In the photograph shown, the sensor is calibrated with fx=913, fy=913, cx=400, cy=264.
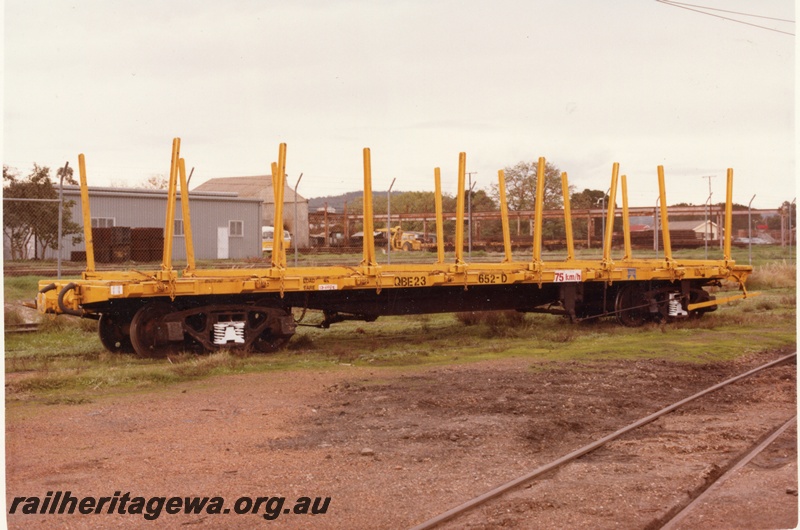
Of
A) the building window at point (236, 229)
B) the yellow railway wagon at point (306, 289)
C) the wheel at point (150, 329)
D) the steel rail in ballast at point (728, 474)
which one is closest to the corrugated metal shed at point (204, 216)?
the building window at point (236, 229)

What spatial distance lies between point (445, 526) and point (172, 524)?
1.71m

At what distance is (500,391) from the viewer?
390 inches

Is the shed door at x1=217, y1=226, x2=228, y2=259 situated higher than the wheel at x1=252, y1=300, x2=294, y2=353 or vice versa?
the shed door at x1=217, y1=226, x2=228, y2=259

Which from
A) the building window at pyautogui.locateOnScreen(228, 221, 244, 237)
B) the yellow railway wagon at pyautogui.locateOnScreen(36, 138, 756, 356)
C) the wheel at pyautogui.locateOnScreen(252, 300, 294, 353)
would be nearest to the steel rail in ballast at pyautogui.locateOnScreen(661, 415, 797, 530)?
the yellow railway wagon at pyautogui.locateOnScreen(36, 138, 756, 356)

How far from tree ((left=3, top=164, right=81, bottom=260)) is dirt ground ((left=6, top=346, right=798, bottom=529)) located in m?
4.50

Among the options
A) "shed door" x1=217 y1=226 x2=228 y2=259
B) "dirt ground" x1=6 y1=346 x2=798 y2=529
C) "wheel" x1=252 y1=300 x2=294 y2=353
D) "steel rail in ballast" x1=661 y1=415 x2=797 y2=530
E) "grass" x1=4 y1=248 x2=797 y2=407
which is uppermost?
"shed door" x1=217 y1=226 x2=228 y2=259

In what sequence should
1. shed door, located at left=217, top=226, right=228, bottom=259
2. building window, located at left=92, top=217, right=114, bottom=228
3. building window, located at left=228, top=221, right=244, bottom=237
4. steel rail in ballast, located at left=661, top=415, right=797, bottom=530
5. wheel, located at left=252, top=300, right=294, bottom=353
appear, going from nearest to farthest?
1. steel rail in ballast, located at left=661, top=415, right=797, bottom=530
2. wheel, located at left=252, top=300, right=294, bottom=353
3. building window, located at left=92, top=217, right=114, bottom=228
4. shed door, located at left=217, top=226, right=228, bottom=259
5. building window, located at left=228, top=221, right=244, bottom=237

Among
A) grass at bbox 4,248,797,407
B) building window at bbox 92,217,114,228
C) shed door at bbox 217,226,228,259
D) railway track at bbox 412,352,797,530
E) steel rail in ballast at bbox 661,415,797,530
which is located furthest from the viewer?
shed door at bbox 217,226,228,259

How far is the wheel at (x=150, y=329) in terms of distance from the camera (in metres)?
11.5

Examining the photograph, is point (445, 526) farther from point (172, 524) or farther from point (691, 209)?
point (691, 209)

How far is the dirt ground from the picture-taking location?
6.12 m

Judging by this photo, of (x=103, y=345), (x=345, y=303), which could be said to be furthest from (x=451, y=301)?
(x=103, y=345)

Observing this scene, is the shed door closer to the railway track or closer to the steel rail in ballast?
the railway track

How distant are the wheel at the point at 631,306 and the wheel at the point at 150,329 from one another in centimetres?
809
